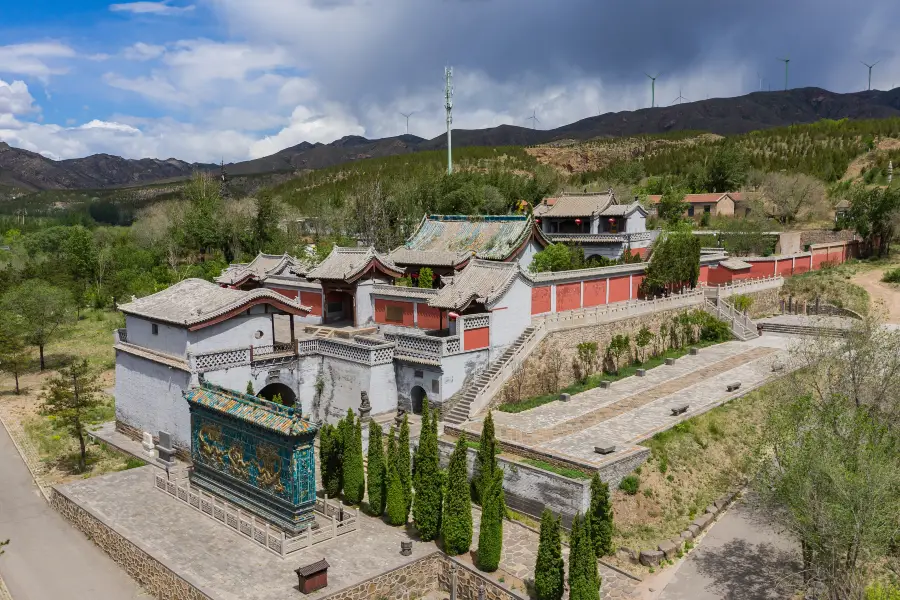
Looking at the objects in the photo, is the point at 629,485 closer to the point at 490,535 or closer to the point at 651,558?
the point at 651,558

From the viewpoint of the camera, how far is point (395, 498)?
→ 1872 centimetres

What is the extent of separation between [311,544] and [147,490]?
7.22 meters

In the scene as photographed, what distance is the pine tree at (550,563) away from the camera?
597 inches

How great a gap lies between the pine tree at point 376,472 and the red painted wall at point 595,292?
17500mm

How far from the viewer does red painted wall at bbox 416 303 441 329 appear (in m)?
29.9

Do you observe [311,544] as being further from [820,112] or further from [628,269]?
[820,112]

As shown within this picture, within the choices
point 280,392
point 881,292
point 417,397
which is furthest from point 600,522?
point 881,292

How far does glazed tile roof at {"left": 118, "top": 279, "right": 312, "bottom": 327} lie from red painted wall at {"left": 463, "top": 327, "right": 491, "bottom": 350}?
Result: 20.5 ft

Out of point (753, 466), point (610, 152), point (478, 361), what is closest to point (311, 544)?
point (478, 361)

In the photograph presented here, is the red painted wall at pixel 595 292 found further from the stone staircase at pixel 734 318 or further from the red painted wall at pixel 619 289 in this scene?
the stone staircase at pixel 734 318

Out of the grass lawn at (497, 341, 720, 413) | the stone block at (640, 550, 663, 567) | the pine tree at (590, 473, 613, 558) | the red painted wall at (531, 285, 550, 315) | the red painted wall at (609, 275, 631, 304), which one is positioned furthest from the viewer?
the red painted wall at (609, 275, 631, 304)

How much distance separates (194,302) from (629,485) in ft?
54.2

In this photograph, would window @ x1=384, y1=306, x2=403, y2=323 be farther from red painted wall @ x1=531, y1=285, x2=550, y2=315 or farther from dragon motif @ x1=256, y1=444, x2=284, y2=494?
dragon motif @ x1=256, y1=444, x2=284, y2=494

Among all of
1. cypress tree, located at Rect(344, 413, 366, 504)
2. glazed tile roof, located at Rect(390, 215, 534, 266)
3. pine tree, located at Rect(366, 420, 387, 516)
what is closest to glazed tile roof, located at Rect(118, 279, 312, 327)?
cypress tree, located at Rect(344, 413, 366, 504)
